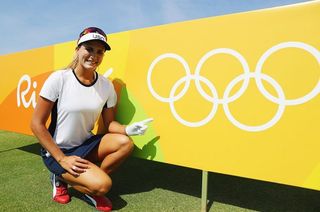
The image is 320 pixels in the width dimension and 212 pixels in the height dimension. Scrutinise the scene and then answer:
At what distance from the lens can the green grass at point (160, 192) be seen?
228cm

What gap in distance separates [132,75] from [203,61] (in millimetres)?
664

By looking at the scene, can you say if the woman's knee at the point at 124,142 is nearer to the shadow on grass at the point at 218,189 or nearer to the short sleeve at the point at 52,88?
the shadow on grass at the point at 218,189

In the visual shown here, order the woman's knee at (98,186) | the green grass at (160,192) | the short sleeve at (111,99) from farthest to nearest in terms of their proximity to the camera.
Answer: the short sleeve at (111,99) → the green grass at (160,192) → the woman's knee at (98,186)

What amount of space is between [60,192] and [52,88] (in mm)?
790

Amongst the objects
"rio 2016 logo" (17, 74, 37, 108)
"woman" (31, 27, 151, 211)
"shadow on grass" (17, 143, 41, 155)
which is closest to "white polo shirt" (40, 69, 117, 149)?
"woman" (31, 27, 151, 211)

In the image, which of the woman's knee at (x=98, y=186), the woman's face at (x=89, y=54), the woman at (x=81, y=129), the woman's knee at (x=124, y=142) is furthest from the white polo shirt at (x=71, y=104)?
the woman's knee at (x=98, y=186)

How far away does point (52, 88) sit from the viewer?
226 centimetres

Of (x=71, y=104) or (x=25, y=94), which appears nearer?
(x=71, y=104)

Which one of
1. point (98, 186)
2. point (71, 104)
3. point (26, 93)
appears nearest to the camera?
point (98, 186)

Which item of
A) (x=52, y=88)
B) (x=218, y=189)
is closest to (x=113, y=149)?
(x=52, y=88)

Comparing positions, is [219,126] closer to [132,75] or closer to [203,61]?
[203,61]

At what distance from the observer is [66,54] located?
3.10 meters

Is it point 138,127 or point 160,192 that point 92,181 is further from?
point 160,192

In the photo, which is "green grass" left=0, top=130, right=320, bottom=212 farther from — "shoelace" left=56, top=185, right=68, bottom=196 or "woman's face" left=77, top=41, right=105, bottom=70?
"woman's face" left=77, top=41, right=105, bottom=70
